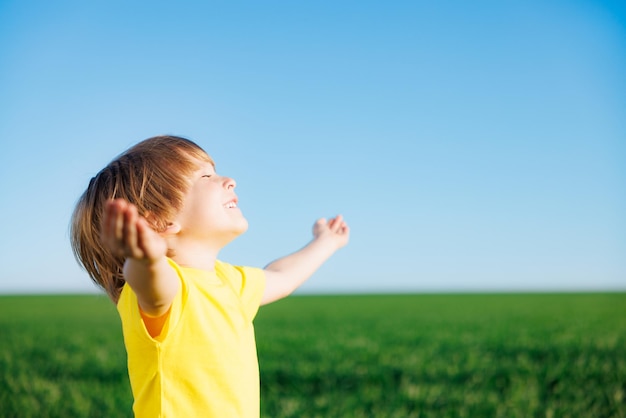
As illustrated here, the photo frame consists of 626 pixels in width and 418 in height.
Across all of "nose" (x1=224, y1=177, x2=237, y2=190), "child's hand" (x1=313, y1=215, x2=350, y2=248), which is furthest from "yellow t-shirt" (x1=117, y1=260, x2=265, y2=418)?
"child's hand" (x1=313, y1=215, x2=350, y2=248)

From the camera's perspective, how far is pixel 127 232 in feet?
4.56

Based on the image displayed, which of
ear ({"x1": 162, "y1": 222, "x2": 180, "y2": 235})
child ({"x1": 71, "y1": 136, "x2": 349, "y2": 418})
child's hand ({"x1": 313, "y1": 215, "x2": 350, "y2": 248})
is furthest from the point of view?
child's hand ({"x1": 313, "y1": 215, "x2": 350, "y2": 248})

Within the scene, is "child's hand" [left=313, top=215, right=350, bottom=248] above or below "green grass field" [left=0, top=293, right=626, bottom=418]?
above

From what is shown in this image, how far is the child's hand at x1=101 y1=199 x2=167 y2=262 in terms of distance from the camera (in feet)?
4.51

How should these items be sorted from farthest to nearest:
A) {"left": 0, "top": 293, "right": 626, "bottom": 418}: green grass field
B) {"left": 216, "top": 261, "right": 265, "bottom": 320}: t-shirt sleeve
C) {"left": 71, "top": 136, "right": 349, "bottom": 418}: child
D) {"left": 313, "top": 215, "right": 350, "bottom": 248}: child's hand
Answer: {"left": 0, "top": 293, "right": 626, "bottom": 418}: green grass field, {"left": 313, "top": 215, "right": 350, "bottom": 248}: child's hand, {"left": 216, "top": 261, "right": 265, "bottom": 320}: t-shirt sleeve, {"left": 71, "top": 136, "right": 349, "bottom": 418}: child

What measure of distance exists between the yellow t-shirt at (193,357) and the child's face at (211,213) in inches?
4.8

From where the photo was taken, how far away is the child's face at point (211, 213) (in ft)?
6.46

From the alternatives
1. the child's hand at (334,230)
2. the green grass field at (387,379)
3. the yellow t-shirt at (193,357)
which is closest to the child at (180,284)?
the yellow t-shirt at (193,357)

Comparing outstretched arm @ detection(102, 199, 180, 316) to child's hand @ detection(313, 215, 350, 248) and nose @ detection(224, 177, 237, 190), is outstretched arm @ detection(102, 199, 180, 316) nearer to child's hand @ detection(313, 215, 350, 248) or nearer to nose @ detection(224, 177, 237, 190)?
nose @ detection(224, 177, 237, 190)

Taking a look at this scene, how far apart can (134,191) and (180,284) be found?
395mm

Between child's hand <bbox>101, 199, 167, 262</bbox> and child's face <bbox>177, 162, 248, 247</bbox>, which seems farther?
child's face <bbox>177, 162, 248, 247</bbox>

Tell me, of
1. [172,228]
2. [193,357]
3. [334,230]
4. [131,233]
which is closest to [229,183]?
[172,228]

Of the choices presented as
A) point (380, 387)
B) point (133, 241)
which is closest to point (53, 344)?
point (380, 387)

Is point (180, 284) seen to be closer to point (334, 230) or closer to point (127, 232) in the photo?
point (127, 232)
